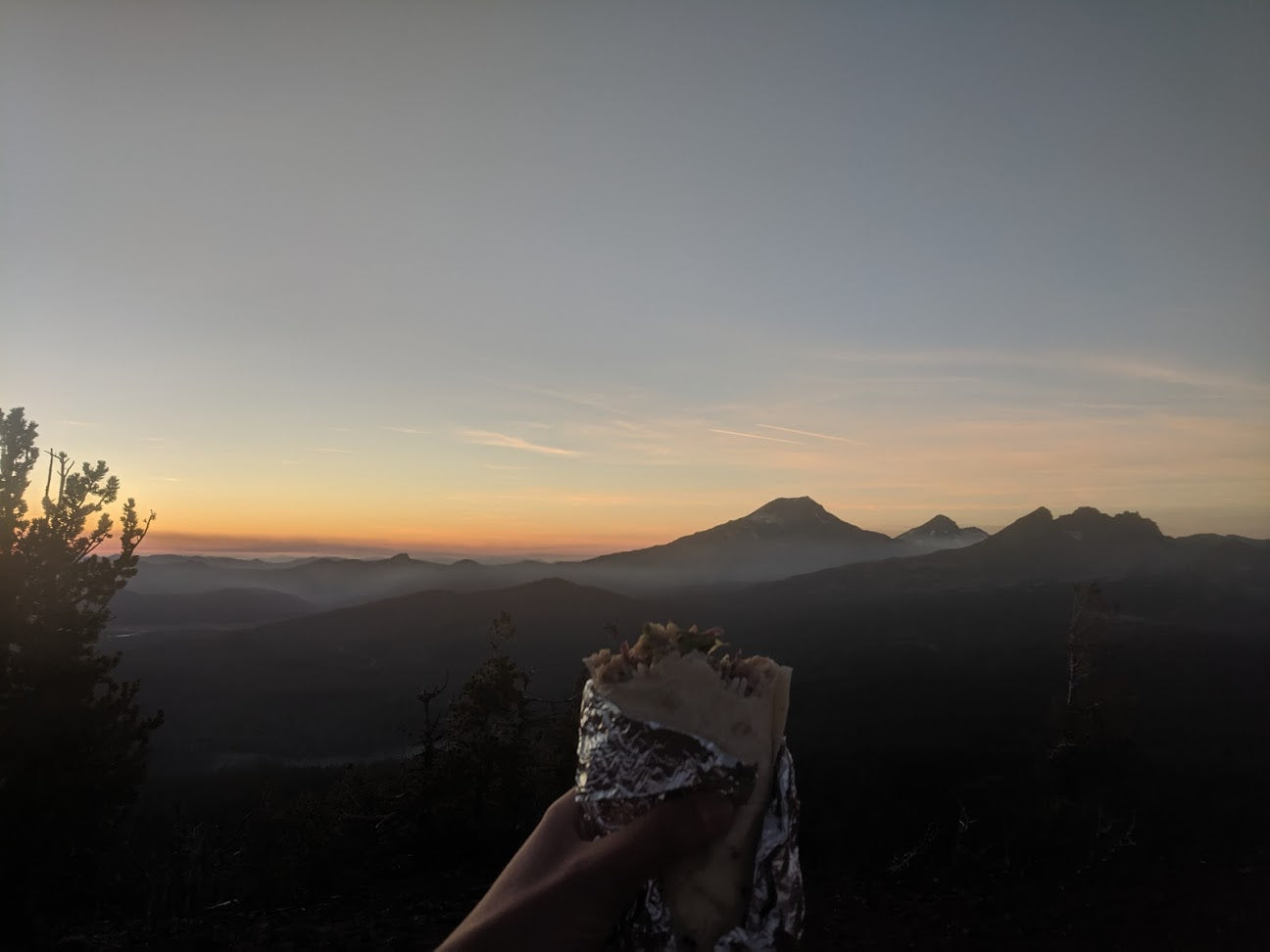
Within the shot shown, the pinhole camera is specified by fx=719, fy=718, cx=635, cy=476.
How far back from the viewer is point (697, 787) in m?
2.68

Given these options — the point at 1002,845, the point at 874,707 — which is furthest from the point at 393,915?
the point at 874,707

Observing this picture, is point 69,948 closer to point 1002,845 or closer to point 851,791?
point 1002,845

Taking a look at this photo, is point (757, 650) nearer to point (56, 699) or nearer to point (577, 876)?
point (56, 699)

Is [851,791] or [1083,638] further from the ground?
[1083,638]

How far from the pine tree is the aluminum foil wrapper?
1962 centimetres

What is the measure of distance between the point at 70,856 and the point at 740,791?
22929mm

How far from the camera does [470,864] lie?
2842 centimetres

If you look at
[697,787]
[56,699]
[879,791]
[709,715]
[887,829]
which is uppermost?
[709,715]

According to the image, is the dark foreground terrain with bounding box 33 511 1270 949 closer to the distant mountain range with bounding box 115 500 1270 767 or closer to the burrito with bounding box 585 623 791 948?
the distant mountain range with bounding box 115 500 1270 767

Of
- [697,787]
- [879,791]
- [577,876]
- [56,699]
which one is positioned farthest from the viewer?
[879,791]

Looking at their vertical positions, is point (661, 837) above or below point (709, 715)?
below

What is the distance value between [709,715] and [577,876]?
29.4 inches

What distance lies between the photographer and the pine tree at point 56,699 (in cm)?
1702

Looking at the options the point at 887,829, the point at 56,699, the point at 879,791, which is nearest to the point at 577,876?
the point at 56,699
